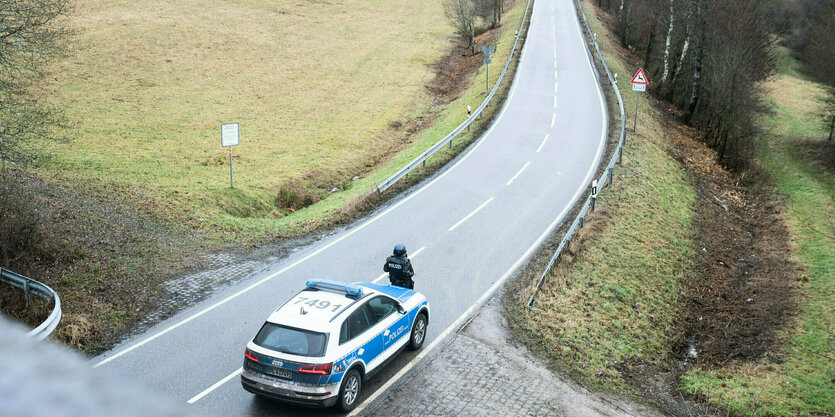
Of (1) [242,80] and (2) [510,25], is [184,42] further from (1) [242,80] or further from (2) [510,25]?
(2) [510,25]

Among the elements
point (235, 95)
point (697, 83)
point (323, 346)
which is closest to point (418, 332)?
point (323, 346)

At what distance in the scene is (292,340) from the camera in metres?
9.05

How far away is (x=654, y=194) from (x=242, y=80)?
98.9 feet

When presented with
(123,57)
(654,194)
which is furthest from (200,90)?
(654,194)

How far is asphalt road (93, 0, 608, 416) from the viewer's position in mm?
10273

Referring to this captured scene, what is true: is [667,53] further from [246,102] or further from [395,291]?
[395,291]

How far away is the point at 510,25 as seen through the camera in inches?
2218

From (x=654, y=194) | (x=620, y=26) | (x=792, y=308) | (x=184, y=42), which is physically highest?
(x=620, y=26)

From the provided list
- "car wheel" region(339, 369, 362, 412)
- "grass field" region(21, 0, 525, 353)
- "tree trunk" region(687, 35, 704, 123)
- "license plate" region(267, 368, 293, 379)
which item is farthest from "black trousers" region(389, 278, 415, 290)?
"tree trunk" region(687, 35, 704, 123)

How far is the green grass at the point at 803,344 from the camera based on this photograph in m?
11.3

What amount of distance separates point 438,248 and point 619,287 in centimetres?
471

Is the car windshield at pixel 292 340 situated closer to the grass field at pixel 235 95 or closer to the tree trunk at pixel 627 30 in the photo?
the grass field at pixel 235 95

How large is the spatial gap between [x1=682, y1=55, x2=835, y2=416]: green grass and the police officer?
5.69 metres

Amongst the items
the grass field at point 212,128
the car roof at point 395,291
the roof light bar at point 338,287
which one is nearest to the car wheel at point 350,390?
the roof light bar at point 338,287
